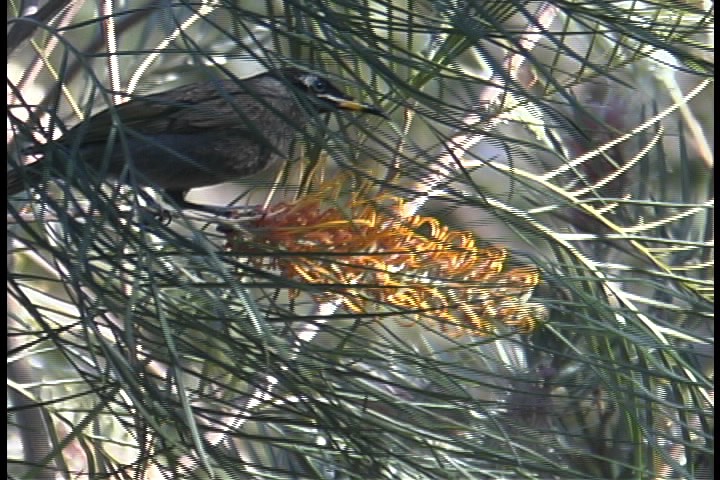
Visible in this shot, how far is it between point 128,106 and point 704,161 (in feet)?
4.65

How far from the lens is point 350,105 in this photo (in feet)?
4.02

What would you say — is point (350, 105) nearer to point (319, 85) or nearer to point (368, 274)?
point (319, 85)

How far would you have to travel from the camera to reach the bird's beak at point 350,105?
1210mm

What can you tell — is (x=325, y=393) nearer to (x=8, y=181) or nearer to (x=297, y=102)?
(x=297, y=102)

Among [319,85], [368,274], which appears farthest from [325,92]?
[368,274]

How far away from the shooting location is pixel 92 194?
947 millimetres

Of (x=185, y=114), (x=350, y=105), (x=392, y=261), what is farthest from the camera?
(x=185, y=114)

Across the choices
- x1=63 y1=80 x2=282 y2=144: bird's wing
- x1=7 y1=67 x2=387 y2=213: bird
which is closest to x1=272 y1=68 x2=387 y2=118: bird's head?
x1=7 y1=67 x2=387 y2=213: bird

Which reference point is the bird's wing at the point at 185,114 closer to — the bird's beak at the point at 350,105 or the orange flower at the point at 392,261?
the bird's beak at the point at 350,105

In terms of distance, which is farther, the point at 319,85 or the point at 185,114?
the point at 185,114

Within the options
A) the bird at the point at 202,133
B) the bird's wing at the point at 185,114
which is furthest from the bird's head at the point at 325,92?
the bird's wing at the point at 185,114

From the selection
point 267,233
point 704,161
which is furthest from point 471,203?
point 704,161

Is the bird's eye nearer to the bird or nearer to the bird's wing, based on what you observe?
the bird

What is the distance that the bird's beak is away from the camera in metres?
1.21
